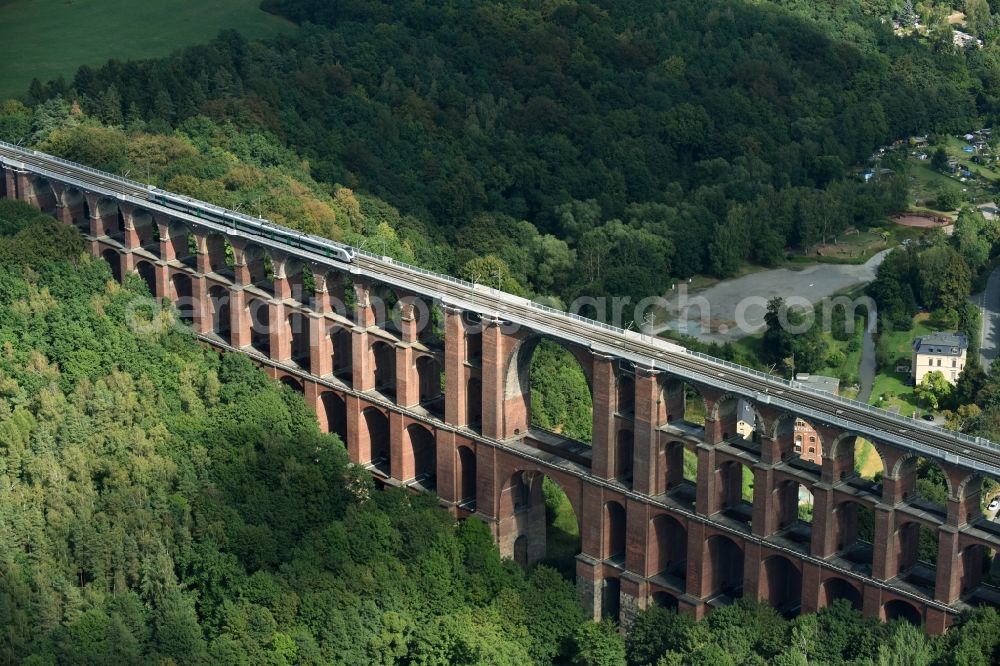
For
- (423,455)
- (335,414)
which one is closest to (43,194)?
(335,414)

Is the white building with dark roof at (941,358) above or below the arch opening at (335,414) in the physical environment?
below

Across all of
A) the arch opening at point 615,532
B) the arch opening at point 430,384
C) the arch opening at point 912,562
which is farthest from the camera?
the arch opening at point 430,384

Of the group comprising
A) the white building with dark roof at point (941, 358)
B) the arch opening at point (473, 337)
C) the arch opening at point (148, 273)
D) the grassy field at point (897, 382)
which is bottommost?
the grassy field at point (897, 382)

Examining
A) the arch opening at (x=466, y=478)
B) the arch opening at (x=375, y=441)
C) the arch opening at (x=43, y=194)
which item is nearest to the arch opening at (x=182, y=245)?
the arch opening at (x=43, y=194)

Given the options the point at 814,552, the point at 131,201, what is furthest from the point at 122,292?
the point at 814,552

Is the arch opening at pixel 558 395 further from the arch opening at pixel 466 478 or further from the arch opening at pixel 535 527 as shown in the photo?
the arch opening at pixel 466 478

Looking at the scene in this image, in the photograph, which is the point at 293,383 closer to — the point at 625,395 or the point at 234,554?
the point at 234,554

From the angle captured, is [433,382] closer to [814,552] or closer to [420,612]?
[420,612]
